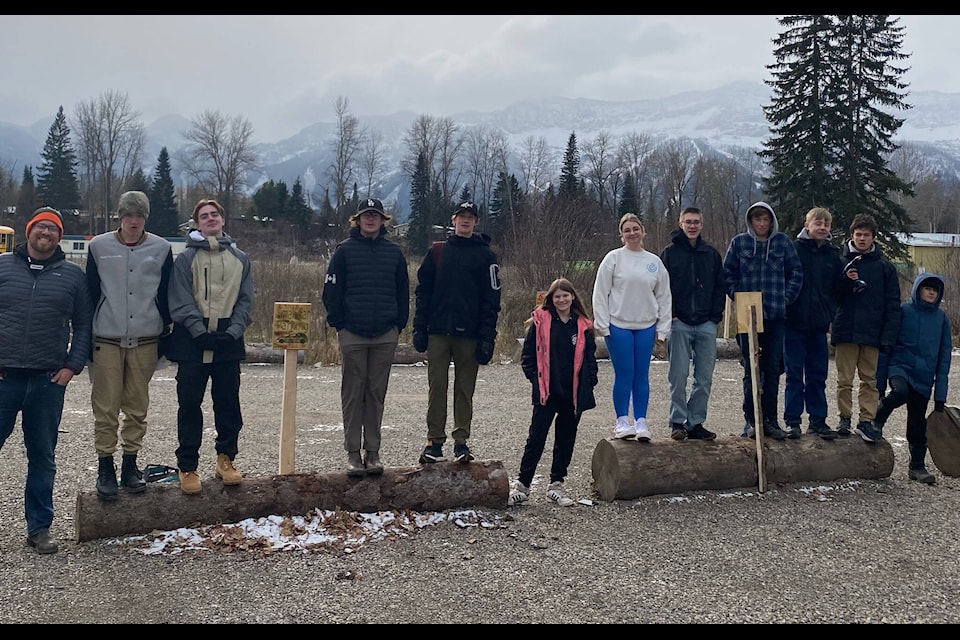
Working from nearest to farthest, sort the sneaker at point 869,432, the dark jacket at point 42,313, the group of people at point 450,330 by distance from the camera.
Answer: the dark jacket at point 42,313, the group of people at point 450,330, the sneaker at point 869,432

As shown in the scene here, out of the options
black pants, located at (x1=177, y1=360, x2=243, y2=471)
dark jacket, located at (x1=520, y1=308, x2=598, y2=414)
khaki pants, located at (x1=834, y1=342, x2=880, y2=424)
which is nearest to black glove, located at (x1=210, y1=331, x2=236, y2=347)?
black pants, located at (x1=177, y1=360, x2=243, y2=471)

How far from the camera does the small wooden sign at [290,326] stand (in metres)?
6.06

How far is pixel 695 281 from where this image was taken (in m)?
6.64

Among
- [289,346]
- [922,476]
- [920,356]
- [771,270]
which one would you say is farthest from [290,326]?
[922,476]

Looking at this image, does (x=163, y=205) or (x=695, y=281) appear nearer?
(x=695, y=281)

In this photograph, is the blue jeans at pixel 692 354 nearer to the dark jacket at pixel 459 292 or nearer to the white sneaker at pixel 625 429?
the white sneaker at pixel 625 429

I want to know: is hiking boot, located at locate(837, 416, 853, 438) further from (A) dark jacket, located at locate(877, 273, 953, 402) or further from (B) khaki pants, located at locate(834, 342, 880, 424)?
(A) dark jacket, located at locate(877, 273, 953, 402)

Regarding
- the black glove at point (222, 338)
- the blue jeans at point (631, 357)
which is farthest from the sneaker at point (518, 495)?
the black glove at point (222, 338)

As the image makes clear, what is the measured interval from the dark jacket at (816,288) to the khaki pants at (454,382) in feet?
10.5

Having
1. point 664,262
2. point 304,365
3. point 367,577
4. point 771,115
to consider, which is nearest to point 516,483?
point 367,577

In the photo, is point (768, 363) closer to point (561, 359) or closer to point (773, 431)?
point (773, 431)

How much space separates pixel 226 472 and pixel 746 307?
4.66 m

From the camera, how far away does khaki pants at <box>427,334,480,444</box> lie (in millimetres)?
6180
